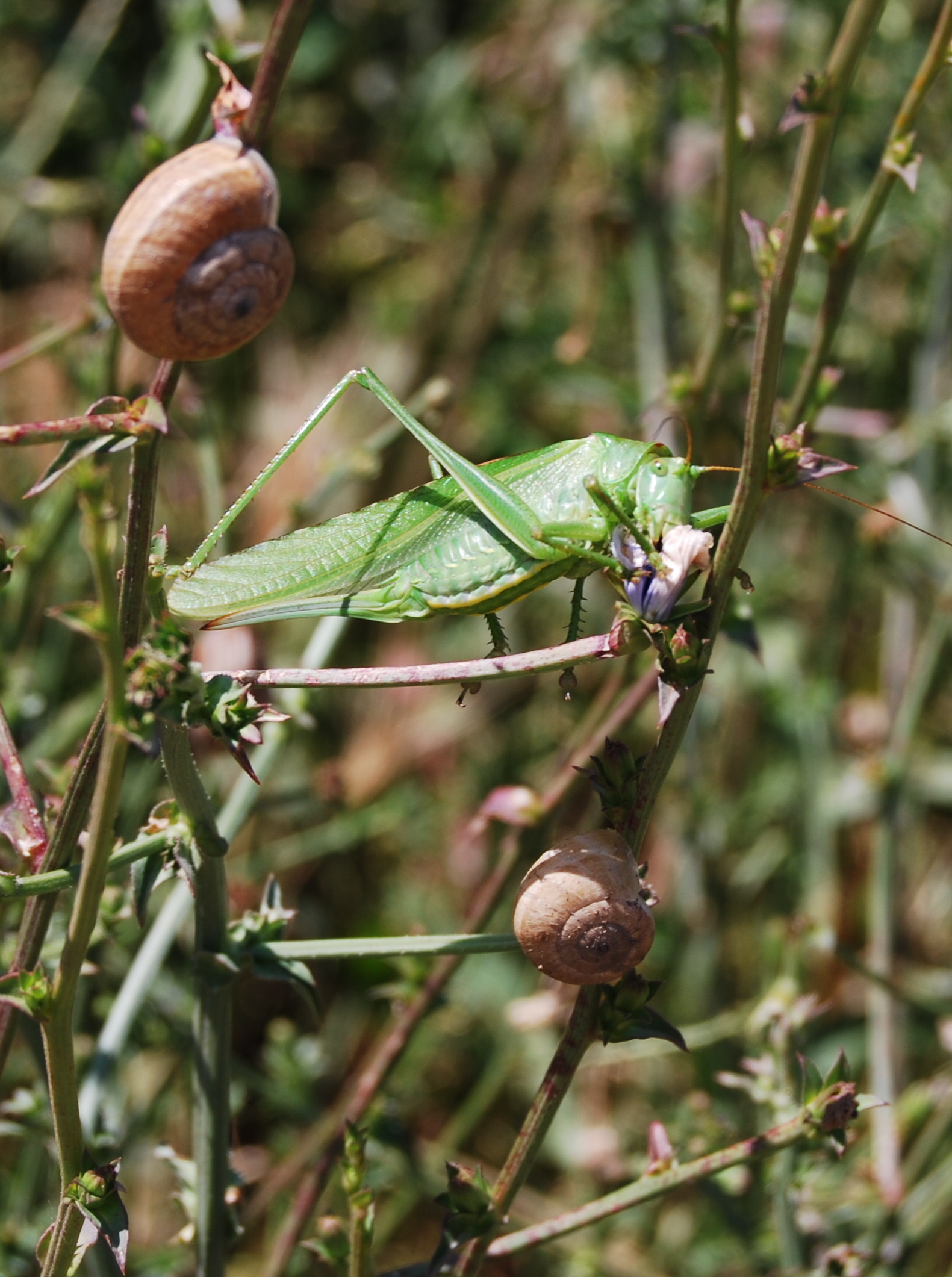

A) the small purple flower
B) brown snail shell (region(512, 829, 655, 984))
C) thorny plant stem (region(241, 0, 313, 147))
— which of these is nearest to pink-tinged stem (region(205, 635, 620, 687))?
the small purple flower

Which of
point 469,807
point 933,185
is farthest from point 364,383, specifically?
point 933,185

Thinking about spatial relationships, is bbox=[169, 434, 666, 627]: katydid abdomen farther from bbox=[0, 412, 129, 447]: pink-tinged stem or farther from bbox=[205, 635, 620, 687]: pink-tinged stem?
bbox=[0, 412, 129, 447]: pink-tinged stem

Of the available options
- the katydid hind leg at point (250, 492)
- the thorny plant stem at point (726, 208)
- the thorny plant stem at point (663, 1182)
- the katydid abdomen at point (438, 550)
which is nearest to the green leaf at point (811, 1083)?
the thorny plant stem at point (663, 1182)

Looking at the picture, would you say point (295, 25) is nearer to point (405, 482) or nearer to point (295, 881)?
point (295, 881)

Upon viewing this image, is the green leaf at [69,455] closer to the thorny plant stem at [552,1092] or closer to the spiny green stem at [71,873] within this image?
the spiny green stem at [71,873]

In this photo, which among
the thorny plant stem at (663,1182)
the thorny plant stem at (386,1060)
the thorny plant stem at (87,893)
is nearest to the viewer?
the thorny plant stem at (87,893)

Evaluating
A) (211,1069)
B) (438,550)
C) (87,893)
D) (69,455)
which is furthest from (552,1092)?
(69,455)
